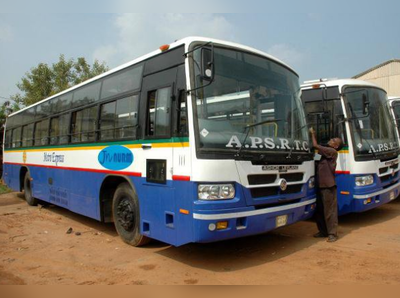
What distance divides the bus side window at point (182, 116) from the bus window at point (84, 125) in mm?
2936

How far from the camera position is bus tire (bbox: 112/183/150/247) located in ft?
18.6

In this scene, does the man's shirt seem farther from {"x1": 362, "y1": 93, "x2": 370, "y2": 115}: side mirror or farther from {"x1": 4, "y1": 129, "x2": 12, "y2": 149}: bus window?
{"x1": 4, "y1": 129, "x2": 12, "y2": 149}: bus window

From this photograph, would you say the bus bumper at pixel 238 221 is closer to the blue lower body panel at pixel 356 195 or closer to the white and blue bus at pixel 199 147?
the white and blue bus at pixel 199 147

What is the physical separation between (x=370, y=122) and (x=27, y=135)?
9.82 meters

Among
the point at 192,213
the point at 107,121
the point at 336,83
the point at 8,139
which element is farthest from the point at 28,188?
the point at 336,83

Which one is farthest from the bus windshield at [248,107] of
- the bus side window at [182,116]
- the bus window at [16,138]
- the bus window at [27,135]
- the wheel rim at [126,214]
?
the bus window at [16,138]

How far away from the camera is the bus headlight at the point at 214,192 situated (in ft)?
14.0

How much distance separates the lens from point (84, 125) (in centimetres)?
734

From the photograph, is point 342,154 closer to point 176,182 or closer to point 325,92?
point 325,92

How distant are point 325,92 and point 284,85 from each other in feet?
6.42

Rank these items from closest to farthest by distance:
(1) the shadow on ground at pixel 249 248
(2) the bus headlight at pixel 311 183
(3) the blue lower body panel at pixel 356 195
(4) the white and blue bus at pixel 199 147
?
(4) the white and blue bus at pixel 199 147
(1) the shadow on ground at pixel 249 248
(2) the bus headlight at pixel 311 183
(3) the blue lower body panel at pixel 356 195

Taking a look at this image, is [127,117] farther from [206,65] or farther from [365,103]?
[365,103]

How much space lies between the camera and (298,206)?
5258 millimetres

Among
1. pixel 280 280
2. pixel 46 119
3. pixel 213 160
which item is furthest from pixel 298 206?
pixel 46 119
